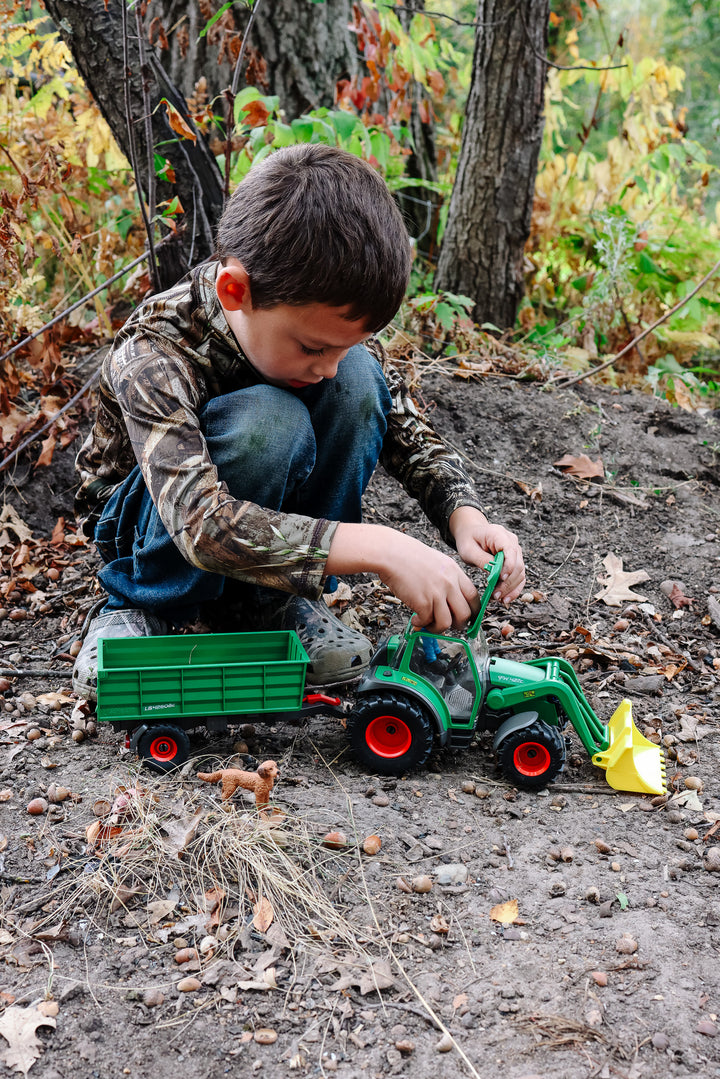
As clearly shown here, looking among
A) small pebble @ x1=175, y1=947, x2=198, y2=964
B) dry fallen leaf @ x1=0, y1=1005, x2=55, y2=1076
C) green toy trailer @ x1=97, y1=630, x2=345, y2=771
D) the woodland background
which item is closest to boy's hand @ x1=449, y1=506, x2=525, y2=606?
green toy trailer @ x1=97, y1=630, x2=345, y2=771

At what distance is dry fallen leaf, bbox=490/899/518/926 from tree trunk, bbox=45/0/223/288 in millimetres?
2745

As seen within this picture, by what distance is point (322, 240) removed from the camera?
6.50ft

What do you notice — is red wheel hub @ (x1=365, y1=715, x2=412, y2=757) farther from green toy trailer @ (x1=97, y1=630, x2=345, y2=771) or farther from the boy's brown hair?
the boy's brown hair

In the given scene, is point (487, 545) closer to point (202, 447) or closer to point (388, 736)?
point (388, 736)

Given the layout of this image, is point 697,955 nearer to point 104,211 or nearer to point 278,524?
point 278,524

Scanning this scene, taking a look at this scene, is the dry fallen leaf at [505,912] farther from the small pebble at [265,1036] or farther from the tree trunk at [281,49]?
the tree trunk at [281,49]

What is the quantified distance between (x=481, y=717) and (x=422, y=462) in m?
0.80

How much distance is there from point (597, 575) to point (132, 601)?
5.61 feet

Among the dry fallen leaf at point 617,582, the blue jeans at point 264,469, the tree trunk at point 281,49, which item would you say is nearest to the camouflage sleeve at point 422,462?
the blue jeans at point 264,469

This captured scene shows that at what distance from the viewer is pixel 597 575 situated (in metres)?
3.35

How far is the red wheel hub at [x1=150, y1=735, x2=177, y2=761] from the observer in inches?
89.0

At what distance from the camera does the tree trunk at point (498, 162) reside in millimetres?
4332

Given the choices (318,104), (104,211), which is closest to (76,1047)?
(104,211)

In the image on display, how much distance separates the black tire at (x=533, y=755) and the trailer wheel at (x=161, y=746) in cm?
80
